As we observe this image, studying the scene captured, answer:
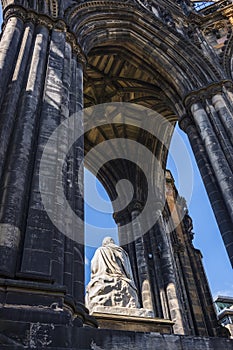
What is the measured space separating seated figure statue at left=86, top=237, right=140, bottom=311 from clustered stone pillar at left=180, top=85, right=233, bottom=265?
2106 millimetres

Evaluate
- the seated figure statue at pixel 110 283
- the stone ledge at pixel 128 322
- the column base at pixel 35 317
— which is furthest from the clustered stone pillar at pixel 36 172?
the seated figure statue at pixel 110 283

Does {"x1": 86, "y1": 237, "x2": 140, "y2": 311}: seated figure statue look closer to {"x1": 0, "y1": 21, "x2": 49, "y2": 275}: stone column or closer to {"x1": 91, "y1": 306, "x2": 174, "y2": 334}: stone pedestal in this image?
{"x1": 91, "y1": 306, "x2": 174, "y2": 334}: stone pedestal

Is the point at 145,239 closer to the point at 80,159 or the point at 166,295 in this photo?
the point at 166,295

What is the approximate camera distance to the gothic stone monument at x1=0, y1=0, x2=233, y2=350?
3783 mm

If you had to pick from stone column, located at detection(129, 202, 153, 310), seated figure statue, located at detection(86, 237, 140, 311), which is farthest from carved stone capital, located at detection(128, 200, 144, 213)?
seated figure statue, located at detection(86, 237, 140, 311)

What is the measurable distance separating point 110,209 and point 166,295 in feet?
15.1

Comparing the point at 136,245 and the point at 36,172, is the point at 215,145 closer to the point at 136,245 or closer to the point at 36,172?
the point at 36,172

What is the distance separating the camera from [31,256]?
156 inches

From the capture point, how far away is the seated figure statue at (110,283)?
646cm

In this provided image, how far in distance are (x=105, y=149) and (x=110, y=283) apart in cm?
928

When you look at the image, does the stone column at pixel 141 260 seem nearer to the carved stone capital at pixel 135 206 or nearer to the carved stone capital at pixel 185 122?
the carved stone capital at pixel 135 206

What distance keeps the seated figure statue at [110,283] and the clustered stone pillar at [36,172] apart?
2.04 m

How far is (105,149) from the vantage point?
1543 centimetres

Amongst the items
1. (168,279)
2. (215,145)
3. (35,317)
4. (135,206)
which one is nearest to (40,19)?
(215,145)
